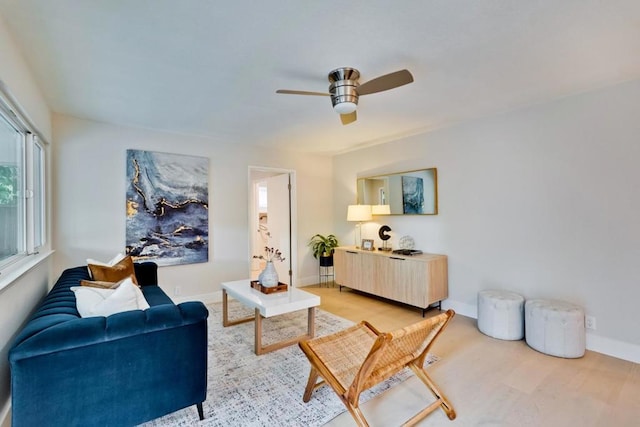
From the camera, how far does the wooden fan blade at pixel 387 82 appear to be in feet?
6.61

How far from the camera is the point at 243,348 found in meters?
2.89

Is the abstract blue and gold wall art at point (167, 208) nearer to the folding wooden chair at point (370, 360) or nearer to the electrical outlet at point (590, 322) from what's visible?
the folding wooden chair at point (370, 360)

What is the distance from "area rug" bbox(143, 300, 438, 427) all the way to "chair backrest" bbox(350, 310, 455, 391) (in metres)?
0.45

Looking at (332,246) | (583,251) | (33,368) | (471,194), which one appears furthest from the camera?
(332,246)

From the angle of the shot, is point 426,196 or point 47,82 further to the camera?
point 426,196

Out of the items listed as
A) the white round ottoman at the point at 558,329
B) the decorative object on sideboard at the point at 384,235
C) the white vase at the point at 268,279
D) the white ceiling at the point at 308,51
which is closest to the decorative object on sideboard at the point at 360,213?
the decorative object on sideboard at the point at 384,235

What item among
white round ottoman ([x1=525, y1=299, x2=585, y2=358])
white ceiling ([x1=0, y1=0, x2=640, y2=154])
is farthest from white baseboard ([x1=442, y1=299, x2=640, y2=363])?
white ceiling ([x1=0, y1=0, x2=640, y2=154])

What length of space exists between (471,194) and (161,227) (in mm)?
3945

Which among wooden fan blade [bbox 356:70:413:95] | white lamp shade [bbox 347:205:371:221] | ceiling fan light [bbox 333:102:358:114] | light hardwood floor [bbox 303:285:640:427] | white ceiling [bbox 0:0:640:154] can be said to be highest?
white ceiling [bbox 0:0:640:154]

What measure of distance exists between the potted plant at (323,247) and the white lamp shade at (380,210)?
3.41ft

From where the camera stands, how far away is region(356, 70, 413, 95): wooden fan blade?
2.02m

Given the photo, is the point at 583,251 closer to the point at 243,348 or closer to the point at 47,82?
the point at 243,348

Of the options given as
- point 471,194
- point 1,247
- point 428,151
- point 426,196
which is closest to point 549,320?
point 471,194

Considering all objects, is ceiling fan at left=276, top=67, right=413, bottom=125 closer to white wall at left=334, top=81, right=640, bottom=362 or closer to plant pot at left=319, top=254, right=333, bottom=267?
white wall at left=334, top=81, right=640, bottom=362
